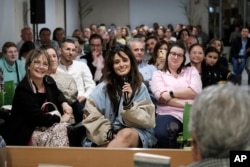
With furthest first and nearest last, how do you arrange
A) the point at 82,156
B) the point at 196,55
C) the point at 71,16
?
the point at 71,16 < the point at 196,55 < the point at 82,156

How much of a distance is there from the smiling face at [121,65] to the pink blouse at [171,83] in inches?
34.1

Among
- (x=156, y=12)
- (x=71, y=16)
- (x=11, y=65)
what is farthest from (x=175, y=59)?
(x=156, y=12)

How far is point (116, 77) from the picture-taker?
363 centimetres

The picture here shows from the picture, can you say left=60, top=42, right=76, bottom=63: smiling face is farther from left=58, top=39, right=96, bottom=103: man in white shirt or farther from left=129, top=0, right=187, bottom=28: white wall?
left=129, top=0, right=187, bottom=28: white wall

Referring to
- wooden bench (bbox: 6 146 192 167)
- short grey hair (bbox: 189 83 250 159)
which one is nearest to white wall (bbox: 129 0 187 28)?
wooden bench (bbox: 6 146 192 167)

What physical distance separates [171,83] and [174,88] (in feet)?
0.21

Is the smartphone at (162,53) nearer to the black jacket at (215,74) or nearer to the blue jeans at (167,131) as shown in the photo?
the black jacket at (215,74)

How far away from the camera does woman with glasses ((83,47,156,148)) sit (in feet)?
11.0

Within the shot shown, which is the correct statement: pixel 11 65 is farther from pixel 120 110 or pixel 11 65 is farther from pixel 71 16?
pixel 71 16

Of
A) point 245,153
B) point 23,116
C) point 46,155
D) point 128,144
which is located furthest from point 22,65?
point 245,153

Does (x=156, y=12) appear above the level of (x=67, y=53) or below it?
above

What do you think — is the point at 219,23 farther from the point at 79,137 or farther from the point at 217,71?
the point at 79,137

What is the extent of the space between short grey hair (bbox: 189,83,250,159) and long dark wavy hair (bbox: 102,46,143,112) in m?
2.23

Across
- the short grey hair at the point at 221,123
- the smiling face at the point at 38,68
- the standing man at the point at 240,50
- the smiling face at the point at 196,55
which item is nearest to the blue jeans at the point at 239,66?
the standing man at the point at 240,50
